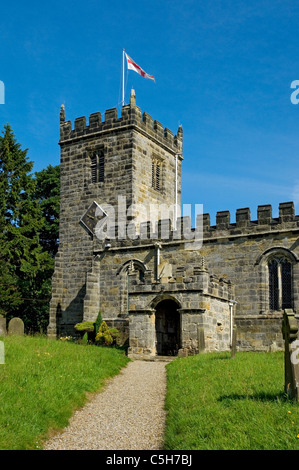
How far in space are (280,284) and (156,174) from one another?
11788 mm

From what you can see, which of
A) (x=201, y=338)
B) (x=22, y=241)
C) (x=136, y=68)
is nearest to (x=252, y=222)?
(x=201, y=338)

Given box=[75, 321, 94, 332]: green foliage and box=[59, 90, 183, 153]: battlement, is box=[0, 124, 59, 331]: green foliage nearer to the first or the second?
box=[59, 90, 183, 153]: battlement

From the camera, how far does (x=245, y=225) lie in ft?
77.6

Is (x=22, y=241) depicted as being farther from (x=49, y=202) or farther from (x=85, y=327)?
(x=85, y=327)

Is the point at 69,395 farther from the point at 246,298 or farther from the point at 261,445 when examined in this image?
the point at 246,298

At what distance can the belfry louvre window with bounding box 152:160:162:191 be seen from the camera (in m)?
31.5

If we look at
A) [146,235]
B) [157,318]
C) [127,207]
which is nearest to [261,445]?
[157,318]

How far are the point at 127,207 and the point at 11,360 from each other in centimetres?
1684

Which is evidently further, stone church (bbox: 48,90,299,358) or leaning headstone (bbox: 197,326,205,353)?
stone church (bbox: 48,90,299,358)

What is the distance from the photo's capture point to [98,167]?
1211 inches

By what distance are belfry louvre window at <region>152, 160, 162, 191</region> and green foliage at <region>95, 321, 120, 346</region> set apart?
9778 mm

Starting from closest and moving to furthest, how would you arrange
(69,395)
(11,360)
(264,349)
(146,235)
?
1. (69,395)
2. (11,360)
3. (264,349)
4. (146,235)

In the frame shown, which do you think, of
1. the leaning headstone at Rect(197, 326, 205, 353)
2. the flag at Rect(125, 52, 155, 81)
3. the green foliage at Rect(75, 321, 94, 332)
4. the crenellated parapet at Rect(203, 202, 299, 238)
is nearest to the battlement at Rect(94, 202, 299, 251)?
the crenellated parapet at Rect(203, 202, 299, 238)

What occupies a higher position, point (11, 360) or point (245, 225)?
point (245, 225)
